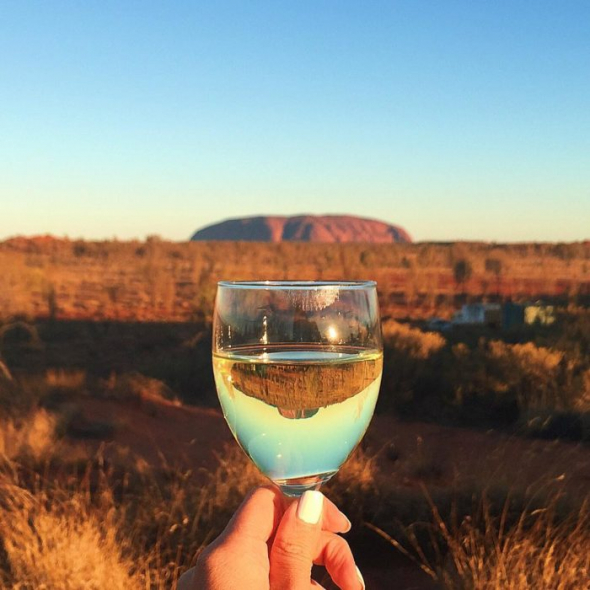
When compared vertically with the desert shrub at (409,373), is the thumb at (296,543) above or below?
above

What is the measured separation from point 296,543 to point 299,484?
0.12m

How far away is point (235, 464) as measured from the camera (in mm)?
6293

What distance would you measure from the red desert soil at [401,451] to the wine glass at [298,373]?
3779 millimetres

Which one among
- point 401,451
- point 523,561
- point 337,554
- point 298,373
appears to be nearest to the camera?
point 298,373

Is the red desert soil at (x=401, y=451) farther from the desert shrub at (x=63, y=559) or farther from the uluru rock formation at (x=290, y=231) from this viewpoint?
the uluru rock formation at (x=290, y=231)

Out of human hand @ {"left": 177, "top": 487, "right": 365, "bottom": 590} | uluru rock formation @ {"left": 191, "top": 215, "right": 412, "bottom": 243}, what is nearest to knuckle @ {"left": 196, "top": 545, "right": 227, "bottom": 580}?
human hand @ {"left": 177, "top": 487, "right": 365, "bottom": 590}

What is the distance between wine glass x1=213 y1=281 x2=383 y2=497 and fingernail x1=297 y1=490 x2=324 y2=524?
22mm

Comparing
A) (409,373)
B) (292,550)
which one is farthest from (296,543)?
(409,373)

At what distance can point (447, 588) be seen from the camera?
14.3 feet

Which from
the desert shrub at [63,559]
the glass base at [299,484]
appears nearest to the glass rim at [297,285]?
the glass base at [299,484]

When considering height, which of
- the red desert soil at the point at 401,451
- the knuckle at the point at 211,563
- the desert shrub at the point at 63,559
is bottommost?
the red desert soil at the point at 401,451

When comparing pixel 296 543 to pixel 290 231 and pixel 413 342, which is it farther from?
pixel 290 231

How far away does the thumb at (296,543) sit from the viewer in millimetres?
1485

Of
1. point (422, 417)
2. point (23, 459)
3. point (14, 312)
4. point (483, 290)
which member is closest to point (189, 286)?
point (14, 312)
